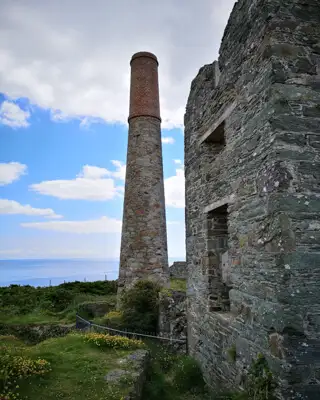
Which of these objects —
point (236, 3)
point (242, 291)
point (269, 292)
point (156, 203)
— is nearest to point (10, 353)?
point (242, 291)

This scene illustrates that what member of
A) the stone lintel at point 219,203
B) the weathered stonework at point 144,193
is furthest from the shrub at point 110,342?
the weathered stonework at point 144,193

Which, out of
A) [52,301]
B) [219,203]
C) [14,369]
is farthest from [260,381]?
[52,301]

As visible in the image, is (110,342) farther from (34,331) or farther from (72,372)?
(34,331)

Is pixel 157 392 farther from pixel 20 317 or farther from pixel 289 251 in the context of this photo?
pixel 20 317

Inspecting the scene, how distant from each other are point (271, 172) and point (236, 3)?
10.2 feet

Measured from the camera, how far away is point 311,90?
4.25 m

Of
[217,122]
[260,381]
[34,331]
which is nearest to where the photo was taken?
[260,381]

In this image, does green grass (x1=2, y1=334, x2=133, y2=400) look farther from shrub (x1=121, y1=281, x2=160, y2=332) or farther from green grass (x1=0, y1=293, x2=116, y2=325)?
green grass (x1=0, y1=293, x2=116, y2=325)

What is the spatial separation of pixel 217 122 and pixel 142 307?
24.7 ft

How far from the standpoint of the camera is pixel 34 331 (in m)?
12.4

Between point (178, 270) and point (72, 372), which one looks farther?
point (178, 270)

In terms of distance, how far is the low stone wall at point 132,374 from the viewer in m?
5.27

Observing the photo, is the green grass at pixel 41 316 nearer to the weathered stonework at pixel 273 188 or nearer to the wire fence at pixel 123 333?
the wire fence at pixel 123 333

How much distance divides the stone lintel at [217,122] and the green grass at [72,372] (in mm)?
4752
